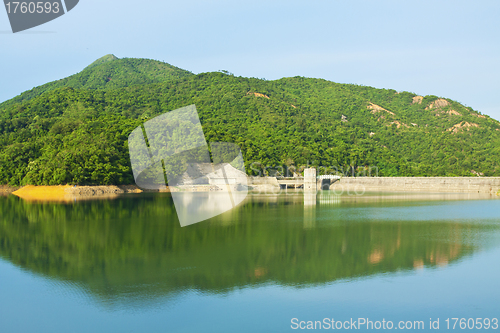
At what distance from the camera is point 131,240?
18.8 m

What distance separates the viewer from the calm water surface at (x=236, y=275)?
32.9 ft

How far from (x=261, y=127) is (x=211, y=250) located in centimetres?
8125

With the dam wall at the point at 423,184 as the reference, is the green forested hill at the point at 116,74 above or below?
above

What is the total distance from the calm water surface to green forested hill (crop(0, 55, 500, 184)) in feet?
121

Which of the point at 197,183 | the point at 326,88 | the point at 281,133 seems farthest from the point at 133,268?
the point at 326,88

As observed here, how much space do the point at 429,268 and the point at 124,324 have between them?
10.5m

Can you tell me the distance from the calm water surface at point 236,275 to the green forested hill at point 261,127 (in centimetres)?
3691

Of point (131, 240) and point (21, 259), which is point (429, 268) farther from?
point (21, 259)

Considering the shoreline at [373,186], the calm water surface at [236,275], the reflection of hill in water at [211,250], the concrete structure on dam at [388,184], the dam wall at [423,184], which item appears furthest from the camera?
the dam wall at [423,184]

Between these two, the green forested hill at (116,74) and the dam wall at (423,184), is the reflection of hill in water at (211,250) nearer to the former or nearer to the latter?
the dam wall at (423,184)

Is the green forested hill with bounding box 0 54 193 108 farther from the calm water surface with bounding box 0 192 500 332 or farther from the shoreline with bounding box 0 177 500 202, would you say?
the calm water surface with bounding box 0 192 500 332

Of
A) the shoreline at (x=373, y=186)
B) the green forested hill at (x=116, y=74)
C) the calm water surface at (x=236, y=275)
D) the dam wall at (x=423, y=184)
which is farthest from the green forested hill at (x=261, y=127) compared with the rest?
the calm water surface at (x=236, y=275)

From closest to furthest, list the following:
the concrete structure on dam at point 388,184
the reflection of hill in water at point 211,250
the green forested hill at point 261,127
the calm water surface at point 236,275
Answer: the calm water surface at point 236,275 < the reflection of hill in water at point 211,250 < the green forested hill at point 261,127 < the concrete structure on dam at point 388,184

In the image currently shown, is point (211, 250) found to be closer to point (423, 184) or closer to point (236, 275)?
point (236, 275)
